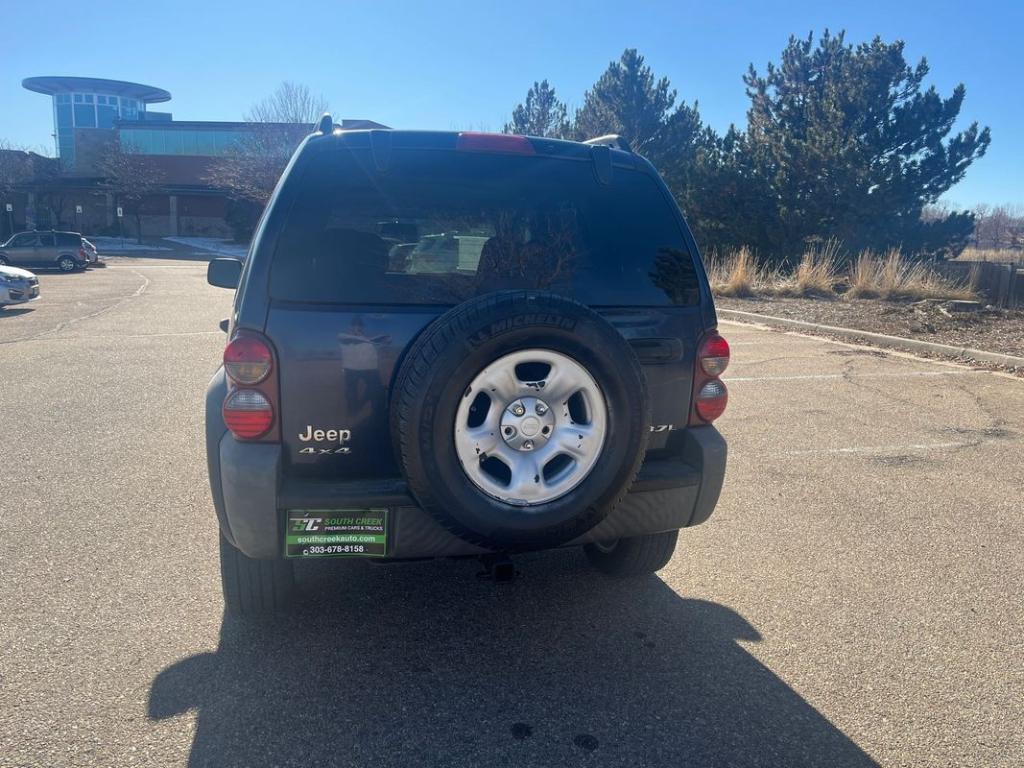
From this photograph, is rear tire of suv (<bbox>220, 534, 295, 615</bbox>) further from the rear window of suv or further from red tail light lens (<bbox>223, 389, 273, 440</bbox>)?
the rear window of suv

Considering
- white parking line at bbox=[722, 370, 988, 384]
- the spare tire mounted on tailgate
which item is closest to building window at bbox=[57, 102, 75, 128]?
white parking line at bbox=[722, 370, 988, 384]

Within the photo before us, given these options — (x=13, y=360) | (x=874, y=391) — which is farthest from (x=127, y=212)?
(x=874, y=391)

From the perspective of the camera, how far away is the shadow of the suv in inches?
105

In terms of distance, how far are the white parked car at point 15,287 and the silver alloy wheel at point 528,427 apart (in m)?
16.0

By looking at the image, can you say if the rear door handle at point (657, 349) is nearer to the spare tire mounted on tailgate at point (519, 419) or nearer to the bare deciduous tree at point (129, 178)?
the spare tire mounted on tailgate at point (519, 419)

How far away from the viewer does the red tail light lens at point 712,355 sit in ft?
11.0

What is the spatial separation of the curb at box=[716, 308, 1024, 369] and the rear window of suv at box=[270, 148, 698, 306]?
846cm

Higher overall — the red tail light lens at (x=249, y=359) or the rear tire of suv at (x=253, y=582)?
the red tail light lens at (x=249, y=359)

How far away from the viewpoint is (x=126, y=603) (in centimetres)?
362

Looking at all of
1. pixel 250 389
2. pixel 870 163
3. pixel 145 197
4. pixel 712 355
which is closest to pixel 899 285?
pixel 870 163

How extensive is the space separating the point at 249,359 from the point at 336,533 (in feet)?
2.30

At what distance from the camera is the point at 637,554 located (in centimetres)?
383

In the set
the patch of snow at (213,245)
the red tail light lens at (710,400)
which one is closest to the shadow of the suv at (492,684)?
the red tail light lens at (710,400)

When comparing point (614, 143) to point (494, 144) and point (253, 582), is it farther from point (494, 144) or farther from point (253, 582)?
point (253, 582)
